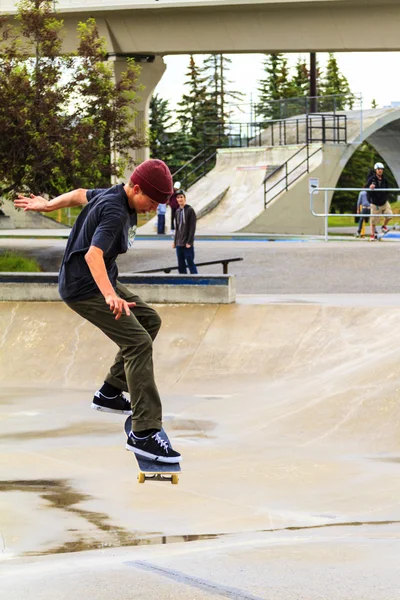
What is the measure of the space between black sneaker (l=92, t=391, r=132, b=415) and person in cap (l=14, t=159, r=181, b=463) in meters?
0.20

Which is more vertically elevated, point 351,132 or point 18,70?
point 351,132

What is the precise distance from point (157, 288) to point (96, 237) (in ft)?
24.1

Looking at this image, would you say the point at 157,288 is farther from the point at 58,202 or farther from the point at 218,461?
the point at 58,202

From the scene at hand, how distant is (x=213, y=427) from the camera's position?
9.38 meters

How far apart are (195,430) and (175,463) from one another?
2724mm

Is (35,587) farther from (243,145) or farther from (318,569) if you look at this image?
(243,145)

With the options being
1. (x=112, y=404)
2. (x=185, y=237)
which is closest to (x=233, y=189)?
(x=185, y=237)

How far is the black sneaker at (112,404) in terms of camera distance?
279 inches

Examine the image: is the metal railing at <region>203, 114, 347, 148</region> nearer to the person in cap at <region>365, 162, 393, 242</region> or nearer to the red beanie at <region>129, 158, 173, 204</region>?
the person in cap at <region>365, 162, 393, 242</region>

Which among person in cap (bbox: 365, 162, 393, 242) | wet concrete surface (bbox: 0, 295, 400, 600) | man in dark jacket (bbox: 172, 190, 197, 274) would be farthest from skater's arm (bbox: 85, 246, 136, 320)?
person in cap (bbox: 365, 162, 393, 242)

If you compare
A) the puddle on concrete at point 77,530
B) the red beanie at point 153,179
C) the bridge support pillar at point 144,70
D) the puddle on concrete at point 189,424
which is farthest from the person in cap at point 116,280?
the bridge support pillar at point 144,70

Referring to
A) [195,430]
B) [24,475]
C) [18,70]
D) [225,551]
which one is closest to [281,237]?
[18,70]

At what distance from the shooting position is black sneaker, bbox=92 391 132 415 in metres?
7.07

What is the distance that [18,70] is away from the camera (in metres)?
24.2
